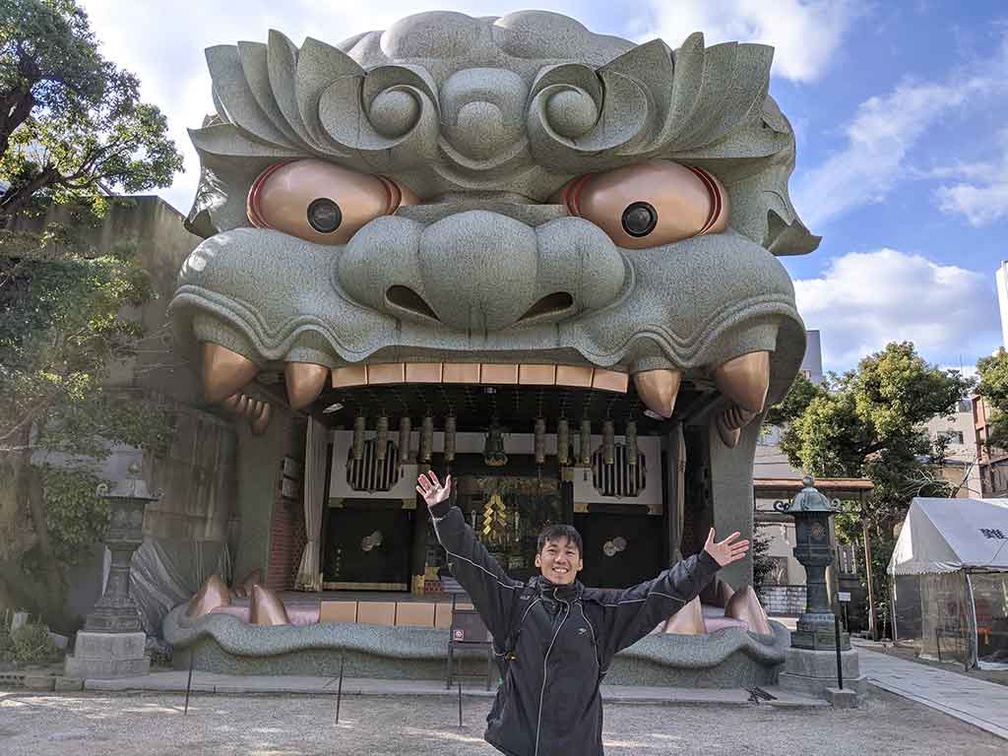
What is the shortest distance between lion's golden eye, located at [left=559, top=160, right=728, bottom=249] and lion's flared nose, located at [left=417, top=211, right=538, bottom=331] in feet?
3.59

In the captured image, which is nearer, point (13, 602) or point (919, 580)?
point (13, 602)

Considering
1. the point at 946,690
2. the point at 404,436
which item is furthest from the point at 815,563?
the point at 404,436

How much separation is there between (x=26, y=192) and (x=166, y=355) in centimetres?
277

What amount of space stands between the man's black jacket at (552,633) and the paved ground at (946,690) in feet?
17.3

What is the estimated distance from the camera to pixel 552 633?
2.90 m

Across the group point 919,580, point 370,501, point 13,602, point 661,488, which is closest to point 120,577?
point 13,602

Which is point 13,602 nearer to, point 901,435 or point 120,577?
point 120,577

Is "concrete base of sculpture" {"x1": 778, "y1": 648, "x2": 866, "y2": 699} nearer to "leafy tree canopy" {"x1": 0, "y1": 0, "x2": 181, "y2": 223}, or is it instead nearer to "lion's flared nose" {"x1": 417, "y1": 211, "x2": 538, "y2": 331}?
"lion's flared nose" {"x1": 417, "y1": 211, "x2": 538, "y2": 331}

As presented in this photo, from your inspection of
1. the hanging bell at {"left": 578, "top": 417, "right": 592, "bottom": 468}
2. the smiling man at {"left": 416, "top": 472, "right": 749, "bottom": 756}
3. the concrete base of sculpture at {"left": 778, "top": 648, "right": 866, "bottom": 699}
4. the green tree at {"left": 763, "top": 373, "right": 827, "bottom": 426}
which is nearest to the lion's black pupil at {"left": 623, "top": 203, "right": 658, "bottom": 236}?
the hanging bell at {"left": 578, "top": 417, "right": 592, "bottom": 468}

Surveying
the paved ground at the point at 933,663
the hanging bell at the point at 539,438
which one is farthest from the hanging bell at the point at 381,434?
the paved ground at the point at 933,663

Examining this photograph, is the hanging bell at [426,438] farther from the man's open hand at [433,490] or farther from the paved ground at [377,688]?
the man's open hand at [433,490]

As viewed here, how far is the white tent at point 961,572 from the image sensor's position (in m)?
12.1

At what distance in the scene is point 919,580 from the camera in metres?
14.3

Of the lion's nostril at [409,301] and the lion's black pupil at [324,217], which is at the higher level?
the lion's black pupil at [324,217]
